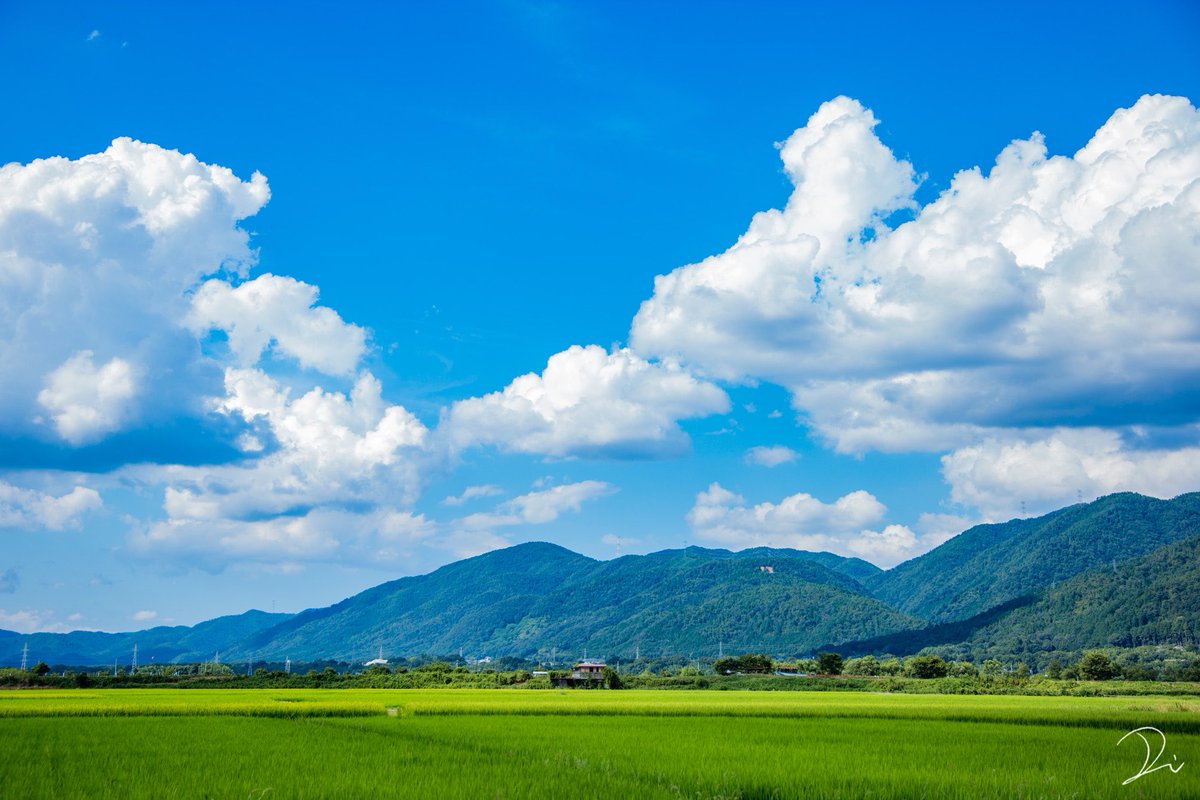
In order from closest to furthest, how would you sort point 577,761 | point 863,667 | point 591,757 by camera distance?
point 577,761, point 591,757, point 863,667

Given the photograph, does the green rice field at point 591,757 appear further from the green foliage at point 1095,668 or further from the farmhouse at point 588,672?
the green foliage at point 1095,668

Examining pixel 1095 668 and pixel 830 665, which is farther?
pixel 830 665

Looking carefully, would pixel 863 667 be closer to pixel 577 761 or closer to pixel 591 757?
pixel 591 757

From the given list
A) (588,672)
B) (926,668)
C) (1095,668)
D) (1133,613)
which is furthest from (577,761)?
(1133,613)

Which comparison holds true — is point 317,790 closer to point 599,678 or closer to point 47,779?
point 47,779

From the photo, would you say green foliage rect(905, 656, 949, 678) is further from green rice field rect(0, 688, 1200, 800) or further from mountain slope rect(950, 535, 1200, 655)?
mountain slope rect(950, 535, 1200, 655)

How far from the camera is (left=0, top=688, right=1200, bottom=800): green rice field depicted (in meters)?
15.1

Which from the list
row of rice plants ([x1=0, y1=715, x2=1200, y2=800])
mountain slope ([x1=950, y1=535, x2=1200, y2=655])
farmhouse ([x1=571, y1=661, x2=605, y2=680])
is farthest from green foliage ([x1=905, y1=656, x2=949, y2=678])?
row of rice plants ([x1=0, y1=715, x2=1200, y2=800])

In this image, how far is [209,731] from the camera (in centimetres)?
2742

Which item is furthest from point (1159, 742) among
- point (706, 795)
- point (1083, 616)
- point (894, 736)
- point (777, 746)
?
point (1083, 616)

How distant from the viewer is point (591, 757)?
20297mm

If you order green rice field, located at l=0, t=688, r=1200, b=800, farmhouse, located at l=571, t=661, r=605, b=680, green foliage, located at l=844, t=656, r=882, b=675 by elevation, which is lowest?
green foliage, located at l=844, t=656, r=882, b=675

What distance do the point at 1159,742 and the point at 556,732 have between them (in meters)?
17.2

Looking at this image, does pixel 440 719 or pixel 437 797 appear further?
pixel 440 719
